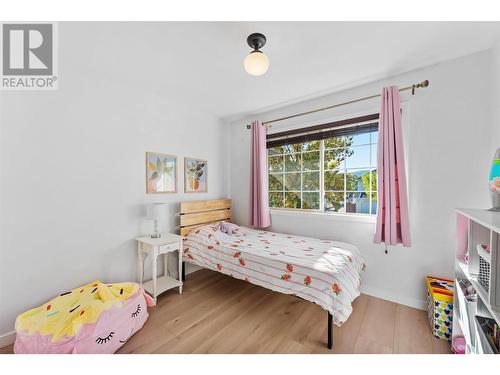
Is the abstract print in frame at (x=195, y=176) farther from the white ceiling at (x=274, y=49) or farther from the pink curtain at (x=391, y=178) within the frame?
the pink curtain at (x=391, y=178)

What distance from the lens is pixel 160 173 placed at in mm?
2721

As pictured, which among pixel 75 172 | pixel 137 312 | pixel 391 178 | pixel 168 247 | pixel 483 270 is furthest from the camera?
pixel 168 247

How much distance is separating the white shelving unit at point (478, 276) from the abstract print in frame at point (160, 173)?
292cm

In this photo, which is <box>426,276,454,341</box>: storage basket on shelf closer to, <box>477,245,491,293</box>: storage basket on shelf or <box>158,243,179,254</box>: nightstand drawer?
<box>477,245,491,293</box>: storage basket on shelf

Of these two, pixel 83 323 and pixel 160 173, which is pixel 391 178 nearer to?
pixel 160 173

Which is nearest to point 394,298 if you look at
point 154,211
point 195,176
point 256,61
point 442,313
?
point 442,313

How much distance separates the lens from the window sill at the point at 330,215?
7.87ft

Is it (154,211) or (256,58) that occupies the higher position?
(256,58)

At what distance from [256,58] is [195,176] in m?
2.07

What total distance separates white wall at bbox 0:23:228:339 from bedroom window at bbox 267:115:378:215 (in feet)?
5.81

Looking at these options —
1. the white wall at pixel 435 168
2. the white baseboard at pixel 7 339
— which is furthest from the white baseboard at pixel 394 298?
the white baseboard at pixel 7 339

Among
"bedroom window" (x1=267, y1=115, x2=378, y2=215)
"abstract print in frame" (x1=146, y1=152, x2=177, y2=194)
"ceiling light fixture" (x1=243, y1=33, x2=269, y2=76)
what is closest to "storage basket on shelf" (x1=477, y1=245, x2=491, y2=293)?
"bedroom window" (x1=267, y1=115, x2=378, y2=215)
